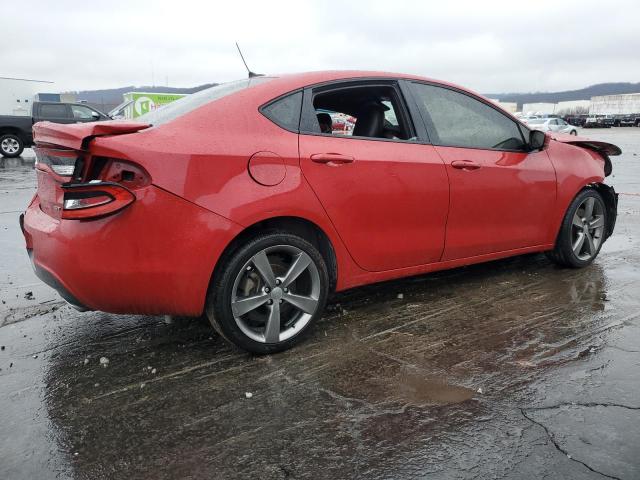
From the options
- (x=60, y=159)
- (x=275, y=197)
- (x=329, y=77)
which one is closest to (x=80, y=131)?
(x=60, y=159)

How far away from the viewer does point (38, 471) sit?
6.89 feet

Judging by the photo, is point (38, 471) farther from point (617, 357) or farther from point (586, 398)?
point (617, 357)

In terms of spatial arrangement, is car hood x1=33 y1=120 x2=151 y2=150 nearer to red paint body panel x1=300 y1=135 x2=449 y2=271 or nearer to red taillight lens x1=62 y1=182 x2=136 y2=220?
red taillight lens x1=62 y1=182 x2=136 y2=220

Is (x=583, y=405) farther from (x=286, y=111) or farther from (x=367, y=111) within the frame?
(x=367, y=111)

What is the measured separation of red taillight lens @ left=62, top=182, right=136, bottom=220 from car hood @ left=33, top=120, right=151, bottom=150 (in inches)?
7.9

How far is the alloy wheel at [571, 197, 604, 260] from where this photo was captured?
4.54 meters

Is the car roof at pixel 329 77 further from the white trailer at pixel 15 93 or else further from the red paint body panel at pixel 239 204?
the white trailer at pixel 15 93

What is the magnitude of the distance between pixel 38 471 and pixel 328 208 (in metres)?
1.86

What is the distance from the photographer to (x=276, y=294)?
298 centimetres

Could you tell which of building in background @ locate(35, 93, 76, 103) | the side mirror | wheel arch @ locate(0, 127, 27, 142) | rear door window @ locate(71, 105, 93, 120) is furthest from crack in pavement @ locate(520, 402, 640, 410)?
building in background @ locate(35, 93, 76, 103)

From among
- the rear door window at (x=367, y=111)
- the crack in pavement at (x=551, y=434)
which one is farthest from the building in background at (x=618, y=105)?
the crack in pavement at (x=551, y=434)

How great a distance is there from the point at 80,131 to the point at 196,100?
83 centimetres

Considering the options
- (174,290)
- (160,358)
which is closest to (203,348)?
(160,358)

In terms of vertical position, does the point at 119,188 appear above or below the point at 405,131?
below
